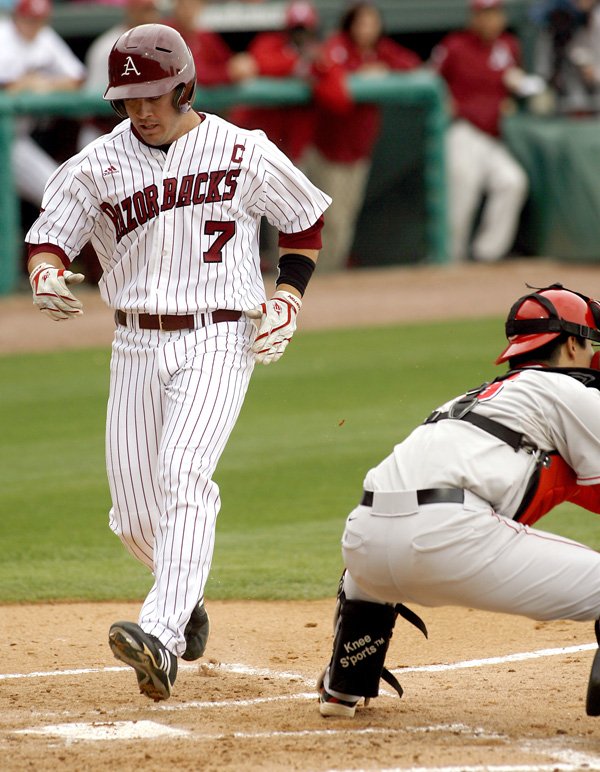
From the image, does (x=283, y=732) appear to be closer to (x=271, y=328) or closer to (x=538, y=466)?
(x=538, y=466)

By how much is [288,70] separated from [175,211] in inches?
333

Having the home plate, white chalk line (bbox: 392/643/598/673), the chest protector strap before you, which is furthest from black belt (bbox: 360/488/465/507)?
white chalk line (bbox: 392/643/598/673)

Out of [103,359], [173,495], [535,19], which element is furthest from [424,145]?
[173,495]

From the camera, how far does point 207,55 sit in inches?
472

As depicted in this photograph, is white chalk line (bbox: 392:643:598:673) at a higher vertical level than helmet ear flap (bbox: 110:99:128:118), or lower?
lower

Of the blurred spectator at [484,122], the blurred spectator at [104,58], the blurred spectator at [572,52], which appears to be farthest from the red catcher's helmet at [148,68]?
the blurred spectator at [572,52]

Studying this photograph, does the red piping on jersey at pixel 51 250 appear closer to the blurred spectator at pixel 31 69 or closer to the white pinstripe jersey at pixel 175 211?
the white pinstripe jersey at pixel 175 211

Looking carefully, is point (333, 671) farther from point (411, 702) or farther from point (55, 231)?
point (55, 231)

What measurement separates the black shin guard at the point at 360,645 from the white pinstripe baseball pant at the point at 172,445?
0.42 meters

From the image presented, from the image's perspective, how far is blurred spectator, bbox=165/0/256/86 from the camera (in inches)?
454

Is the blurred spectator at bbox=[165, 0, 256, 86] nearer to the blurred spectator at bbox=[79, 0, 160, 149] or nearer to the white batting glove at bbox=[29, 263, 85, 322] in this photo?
the blurred spectator at bbox=[79, 0, 160, 149]

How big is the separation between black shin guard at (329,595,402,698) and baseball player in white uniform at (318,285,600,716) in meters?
0.15

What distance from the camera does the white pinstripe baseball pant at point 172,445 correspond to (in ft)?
12.8

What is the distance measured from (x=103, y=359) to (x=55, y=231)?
590 cm
